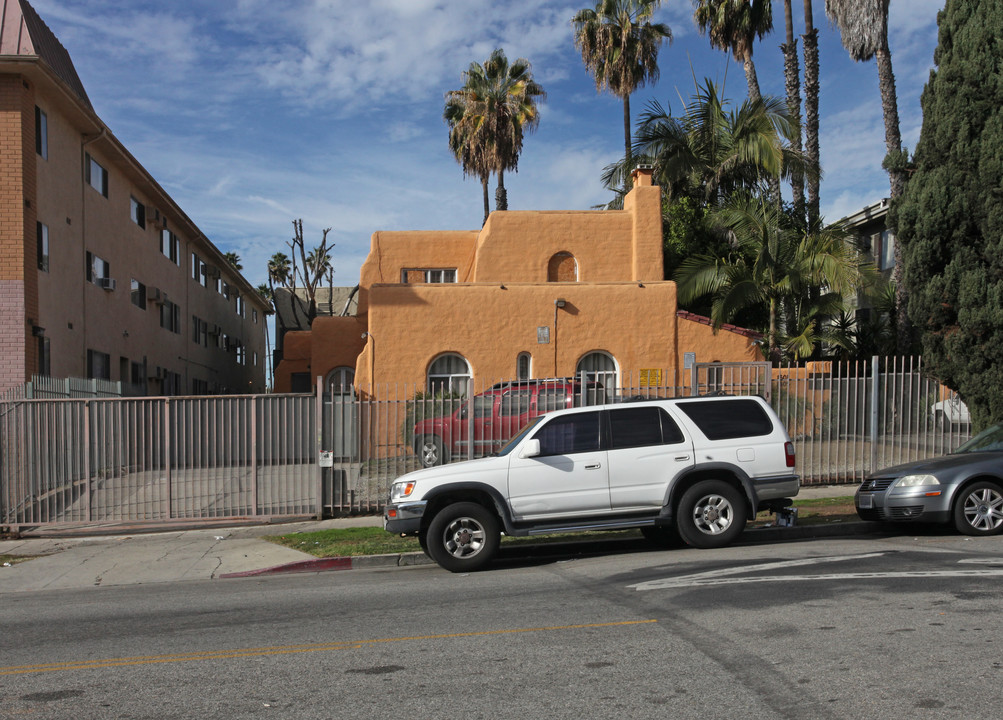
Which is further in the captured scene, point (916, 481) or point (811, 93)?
point (811, 93)

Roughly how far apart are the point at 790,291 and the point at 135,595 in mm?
18483

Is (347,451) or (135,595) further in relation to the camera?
(347,451)

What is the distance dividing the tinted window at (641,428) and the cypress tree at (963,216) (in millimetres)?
7526

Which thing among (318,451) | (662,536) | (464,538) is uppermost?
(318,451)

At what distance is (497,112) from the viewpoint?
34969 millimetres

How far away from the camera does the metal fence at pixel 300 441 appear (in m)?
14.2

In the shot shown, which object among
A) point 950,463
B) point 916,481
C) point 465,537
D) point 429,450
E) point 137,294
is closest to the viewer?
point 465,537

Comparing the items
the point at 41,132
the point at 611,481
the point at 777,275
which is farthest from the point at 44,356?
the point at 777,275

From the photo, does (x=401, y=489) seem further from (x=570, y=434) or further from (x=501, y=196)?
(x=501, y=196)

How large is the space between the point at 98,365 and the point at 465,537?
17077mm

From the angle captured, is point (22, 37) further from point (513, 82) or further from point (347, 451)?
point (513, 82)

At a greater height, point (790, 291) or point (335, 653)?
point (790, 291)

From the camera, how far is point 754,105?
2708 centimetres

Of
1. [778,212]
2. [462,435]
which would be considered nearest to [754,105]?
[778,212]
